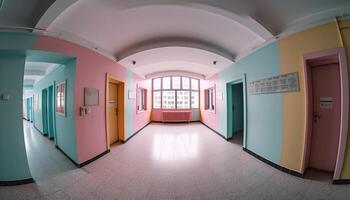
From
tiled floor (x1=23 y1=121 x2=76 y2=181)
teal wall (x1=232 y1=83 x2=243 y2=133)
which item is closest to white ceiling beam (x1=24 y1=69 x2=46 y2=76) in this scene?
tiled floor (x1=23 y1=121 x2=76 y2=181)

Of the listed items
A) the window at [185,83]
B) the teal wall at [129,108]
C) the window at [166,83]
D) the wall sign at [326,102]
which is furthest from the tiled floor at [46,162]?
the window at [185,83]

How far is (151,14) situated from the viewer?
2125 mm

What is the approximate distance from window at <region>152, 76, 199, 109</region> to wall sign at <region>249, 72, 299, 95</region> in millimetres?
5265

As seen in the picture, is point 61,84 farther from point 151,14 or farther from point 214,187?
point 214,187

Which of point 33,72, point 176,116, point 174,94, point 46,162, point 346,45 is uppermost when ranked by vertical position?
point 33,72

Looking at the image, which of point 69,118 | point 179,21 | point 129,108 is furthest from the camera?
point 129,108

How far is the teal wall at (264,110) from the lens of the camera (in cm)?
241

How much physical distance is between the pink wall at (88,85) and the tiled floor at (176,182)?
0.37 meters

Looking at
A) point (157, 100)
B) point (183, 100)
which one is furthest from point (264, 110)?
point (157, 100)

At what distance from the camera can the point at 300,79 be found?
2100 mm

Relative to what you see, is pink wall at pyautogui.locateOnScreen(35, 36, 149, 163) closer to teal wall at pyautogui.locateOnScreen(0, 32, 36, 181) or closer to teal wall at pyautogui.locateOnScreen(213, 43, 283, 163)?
teal wall at pyautogui.locateOnScreen(0, 32, 36, 181)

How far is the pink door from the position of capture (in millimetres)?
2080

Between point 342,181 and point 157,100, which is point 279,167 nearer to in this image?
point 342,181

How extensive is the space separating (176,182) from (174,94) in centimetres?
632
